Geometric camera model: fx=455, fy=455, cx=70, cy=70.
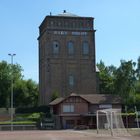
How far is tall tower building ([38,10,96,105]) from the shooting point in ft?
323

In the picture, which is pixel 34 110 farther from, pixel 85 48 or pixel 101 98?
pixel 85 48

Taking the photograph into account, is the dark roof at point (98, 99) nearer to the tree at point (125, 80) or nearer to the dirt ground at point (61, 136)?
the tree at point (125, 80)

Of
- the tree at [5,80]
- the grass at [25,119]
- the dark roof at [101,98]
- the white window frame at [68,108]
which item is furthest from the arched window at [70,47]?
the tree at [5,80]

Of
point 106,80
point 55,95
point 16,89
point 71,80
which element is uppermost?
point 106,80

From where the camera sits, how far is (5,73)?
4601 inches

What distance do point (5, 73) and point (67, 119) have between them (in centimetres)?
3192

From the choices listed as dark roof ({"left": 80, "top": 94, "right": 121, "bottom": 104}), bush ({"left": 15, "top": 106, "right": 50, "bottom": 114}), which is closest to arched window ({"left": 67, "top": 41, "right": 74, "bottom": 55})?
dark roof ({"left": 80, "top": 94, "right": 121, "bottom": 104})


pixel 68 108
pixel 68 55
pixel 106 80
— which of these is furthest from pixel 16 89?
pixel 68 108

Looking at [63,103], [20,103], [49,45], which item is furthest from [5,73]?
[63,103]

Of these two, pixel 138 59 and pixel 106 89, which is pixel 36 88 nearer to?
pixel 106 89

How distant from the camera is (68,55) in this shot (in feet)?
329

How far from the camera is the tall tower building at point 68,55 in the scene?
98438mm

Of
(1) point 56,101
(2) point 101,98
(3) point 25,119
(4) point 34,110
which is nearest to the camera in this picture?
(3) point 25,119

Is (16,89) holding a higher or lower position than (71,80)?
lower
